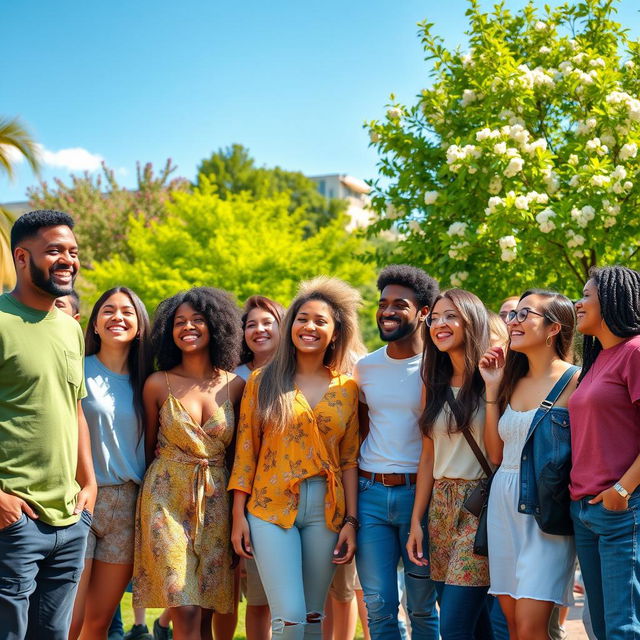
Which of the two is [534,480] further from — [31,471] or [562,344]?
[31,471]

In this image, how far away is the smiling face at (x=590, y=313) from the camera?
414 cm

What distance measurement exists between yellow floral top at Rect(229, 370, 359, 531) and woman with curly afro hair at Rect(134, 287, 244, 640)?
227 mm

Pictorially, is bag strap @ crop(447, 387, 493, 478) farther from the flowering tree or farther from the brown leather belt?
the flowering tree

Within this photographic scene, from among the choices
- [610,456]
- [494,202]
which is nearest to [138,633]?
[610,456]

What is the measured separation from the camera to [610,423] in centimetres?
390

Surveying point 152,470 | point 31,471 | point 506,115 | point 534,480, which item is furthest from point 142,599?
point 506,115

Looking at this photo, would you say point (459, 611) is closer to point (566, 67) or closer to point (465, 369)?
point (465, 369)

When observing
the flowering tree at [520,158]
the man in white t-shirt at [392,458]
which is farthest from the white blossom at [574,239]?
the man in white t-shirt at [392,458]

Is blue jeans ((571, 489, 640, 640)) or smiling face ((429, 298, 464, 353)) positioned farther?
smiling face ((429, 298, 464, 353))

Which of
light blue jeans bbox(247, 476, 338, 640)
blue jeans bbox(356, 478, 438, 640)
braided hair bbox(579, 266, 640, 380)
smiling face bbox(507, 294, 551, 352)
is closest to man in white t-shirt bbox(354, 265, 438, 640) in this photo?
blue jeans bbox(356, 478, 438, 640)

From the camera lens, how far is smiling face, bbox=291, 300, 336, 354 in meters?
5.06

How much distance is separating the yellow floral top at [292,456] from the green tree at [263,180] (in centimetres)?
3624

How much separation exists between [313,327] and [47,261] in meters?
1.77

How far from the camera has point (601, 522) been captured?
3.87 m
